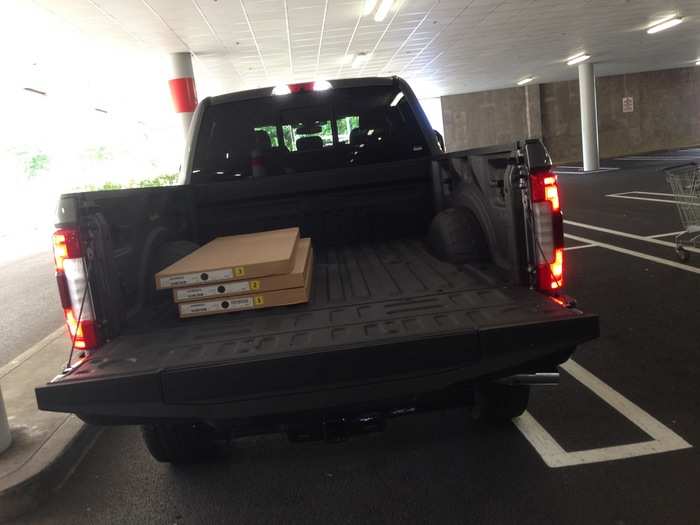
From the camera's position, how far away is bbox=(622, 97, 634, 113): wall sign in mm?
34094

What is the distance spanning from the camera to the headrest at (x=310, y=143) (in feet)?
16.5

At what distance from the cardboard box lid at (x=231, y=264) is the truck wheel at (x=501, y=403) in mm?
1374

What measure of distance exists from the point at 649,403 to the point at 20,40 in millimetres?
12809

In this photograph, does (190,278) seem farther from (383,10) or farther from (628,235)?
(383,10)

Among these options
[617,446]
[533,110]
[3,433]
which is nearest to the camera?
[617,446]

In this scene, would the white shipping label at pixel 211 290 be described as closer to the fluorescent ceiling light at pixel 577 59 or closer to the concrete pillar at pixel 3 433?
the concrete pillar at pixel 3 433

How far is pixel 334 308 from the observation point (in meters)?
3.13

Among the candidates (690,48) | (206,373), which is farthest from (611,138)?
(206,373)

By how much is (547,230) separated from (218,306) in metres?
1.68

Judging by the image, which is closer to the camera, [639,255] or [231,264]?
[231,264]

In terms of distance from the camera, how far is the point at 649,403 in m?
4.05

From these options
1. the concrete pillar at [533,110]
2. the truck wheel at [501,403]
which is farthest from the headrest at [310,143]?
the concrete pillar at [533,110]

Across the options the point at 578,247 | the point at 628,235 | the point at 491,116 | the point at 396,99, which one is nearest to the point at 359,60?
the point at 628,235

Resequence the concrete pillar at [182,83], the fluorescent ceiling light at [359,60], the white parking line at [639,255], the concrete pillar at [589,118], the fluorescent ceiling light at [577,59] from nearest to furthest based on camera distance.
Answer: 1. the white parking line at [639,255]
2. the concrete pillar at [182,83]
3. the fluorescent ceiling light at [359,60]
4. the fluorescent ceiling light at [577,59]
5. the concrete pillar at [589,118]
